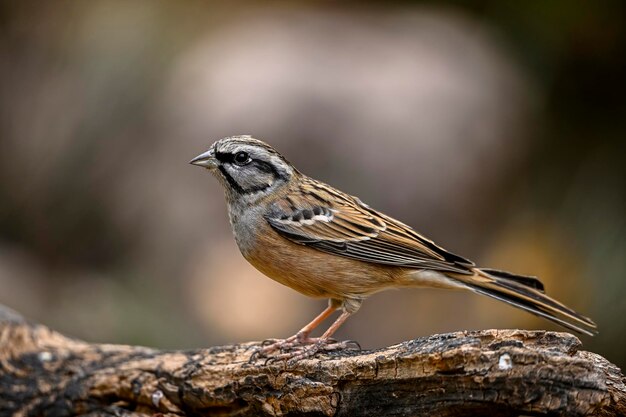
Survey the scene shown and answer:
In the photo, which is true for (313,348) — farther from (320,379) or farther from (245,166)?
(245,166)

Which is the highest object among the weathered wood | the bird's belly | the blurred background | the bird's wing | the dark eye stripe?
the blurred background

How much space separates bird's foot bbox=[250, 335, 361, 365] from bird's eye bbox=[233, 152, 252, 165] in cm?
126

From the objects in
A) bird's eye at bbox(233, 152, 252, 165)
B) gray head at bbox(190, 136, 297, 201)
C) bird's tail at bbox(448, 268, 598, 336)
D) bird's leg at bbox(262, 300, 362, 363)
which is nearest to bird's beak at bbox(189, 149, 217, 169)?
gray head at bbox(190, 136, 297, 201)

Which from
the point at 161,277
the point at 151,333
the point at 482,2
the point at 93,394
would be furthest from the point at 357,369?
the point at 482,2

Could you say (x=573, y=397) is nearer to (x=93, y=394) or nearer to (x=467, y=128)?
(x=93, y=394)

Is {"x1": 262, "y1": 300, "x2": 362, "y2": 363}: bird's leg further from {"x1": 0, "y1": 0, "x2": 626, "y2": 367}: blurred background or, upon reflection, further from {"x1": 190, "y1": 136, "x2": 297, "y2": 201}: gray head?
{"x1": 0, "y1": 0, "x2": 626, "y2": 367}: blurred background

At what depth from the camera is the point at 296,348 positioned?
18.3ft

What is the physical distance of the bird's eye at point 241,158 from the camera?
6152 mm

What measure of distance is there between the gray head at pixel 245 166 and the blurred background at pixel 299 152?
387cm

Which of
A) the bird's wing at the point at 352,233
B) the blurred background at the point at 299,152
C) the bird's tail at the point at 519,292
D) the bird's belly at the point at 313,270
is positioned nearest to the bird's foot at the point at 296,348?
the bird's belly at the point at 313,270

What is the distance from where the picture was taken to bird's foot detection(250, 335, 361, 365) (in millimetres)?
5406

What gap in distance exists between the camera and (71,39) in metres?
14.1

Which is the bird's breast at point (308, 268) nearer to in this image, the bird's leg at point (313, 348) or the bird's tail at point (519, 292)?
the bird's leg at point (313, 348)

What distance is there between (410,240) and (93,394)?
235 centimetres
